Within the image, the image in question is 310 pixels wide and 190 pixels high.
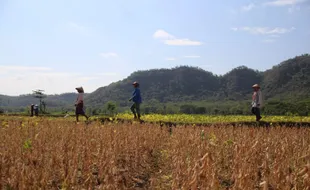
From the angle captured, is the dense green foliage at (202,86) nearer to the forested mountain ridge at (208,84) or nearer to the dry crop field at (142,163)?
the forested mountain ridge at (208,84)

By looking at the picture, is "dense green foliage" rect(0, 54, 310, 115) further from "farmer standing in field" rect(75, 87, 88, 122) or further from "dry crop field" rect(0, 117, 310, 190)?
"dry crop field" rect(0, 117, 310, 190)

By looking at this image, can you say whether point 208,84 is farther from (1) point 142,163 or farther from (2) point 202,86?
(1) point 142,163

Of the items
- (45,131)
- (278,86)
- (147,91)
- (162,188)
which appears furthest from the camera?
(147,91)

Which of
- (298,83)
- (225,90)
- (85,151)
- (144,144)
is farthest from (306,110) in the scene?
(225,90)

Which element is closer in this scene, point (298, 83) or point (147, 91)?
point (298, 83)

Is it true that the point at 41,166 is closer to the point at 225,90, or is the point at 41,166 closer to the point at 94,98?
the point at 225,90

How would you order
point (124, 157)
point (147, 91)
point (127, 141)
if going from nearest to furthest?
point (124, 157) → point (127, 141) → point (147, 91)

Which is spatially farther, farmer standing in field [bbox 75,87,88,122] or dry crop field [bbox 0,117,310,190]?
farmer standing in field [bbox 75,87,88,122]

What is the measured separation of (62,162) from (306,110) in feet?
97.8

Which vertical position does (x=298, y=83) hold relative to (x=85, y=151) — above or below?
above

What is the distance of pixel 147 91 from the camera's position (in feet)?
464

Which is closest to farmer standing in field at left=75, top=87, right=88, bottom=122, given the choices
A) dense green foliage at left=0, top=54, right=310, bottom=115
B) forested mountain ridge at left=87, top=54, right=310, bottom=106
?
dense green foliage at left=0, top=54, right=310, bottom=115

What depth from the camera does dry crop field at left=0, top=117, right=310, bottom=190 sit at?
3789 mm

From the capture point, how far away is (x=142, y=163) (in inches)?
262
